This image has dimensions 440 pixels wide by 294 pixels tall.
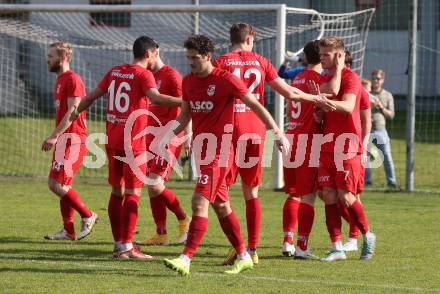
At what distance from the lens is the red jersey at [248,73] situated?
396 inches

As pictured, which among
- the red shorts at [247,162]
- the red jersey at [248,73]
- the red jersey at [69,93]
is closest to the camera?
the red shorts at [247,162]

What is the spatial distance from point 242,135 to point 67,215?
9.74 ft

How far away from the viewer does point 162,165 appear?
11.8 meters

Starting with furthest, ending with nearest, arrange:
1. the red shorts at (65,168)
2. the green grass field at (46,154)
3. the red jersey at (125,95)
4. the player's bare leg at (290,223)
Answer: the green grass field at (46,154) → the red shorts at (65,168) → the player's bare leg at (290,223) → the red jersey at (125,95)

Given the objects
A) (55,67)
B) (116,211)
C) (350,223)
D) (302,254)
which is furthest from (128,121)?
(350,223)

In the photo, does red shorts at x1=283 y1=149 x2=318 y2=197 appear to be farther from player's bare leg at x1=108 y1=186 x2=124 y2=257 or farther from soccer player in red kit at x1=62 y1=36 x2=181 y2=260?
player's bare leg at x1=108 y1=186 x2=124 y2=257

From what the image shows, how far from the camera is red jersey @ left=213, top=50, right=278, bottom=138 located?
10070 millimetres

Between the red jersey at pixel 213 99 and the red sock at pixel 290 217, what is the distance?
1.86 meters

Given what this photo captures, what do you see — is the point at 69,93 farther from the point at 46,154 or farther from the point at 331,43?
the point at 46,154

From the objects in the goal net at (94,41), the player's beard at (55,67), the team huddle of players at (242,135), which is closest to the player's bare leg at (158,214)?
the team huddle of players at (242,135)

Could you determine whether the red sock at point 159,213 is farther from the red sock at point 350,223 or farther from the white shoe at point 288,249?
the red sock at point 350,223

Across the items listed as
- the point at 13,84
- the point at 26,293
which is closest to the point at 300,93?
the point at 26,293

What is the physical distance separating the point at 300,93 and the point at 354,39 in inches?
492

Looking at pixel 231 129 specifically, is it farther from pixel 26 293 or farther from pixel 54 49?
pixel 54 49
